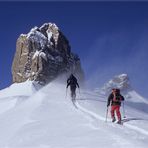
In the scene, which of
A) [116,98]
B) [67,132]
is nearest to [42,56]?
[116,98]

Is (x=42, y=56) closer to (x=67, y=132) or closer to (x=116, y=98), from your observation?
(x=116, y=98)

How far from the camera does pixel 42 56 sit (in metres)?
73.2

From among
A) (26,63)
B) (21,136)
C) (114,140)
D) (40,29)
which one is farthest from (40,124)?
(40,29)

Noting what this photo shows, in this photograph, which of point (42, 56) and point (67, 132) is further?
point (42, 56)

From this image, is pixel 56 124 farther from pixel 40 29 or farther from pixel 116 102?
pixel 40 29

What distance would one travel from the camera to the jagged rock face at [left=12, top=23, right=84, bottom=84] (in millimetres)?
72375

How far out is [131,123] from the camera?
2525cm

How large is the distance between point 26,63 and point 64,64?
27.1 feet

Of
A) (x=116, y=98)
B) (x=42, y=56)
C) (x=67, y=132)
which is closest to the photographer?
(x=67, y=132)

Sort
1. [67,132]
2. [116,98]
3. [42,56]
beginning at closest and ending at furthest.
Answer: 1. [67,132]
2. [116,98]
3. [42,56]

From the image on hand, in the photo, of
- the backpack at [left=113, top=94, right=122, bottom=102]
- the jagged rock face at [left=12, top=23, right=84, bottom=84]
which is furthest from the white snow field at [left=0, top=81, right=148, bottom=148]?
the jagged rock face at [left=12, top=23, right=84, bottom=84]

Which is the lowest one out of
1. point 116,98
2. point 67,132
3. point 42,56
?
point 67,132

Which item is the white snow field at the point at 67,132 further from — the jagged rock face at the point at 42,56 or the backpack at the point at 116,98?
the jagged rock face at the point at 42,56

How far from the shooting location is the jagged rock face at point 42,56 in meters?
72.4
